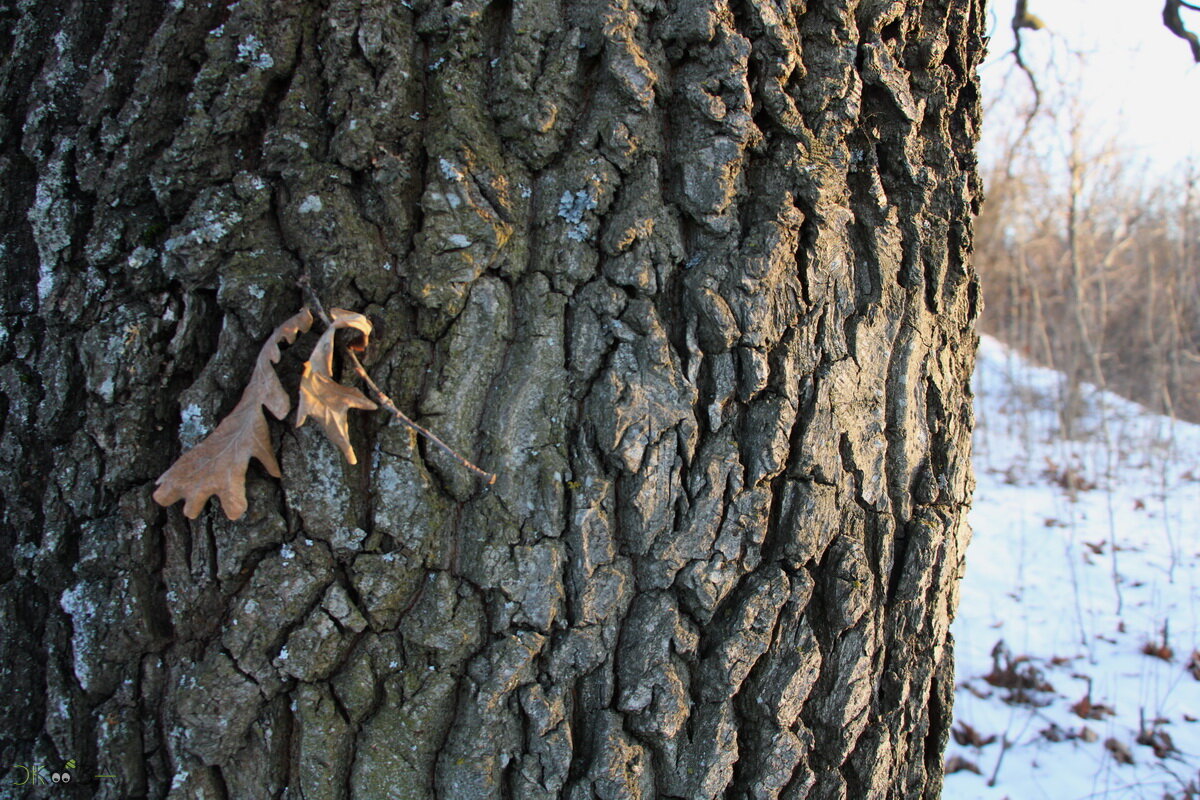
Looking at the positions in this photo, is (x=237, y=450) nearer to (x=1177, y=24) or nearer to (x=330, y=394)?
(x=330, y=394)

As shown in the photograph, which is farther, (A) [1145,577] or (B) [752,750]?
(A) [1145,577]

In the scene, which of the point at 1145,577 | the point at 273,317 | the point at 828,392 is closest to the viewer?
the point at 273,317

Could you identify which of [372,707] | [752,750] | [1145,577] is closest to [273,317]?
[372,707]

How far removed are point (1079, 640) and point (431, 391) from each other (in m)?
3.79

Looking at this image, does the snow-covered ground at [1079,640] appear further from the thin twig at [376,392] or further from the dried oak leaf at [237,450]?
the dried oak leaf at [237,450]

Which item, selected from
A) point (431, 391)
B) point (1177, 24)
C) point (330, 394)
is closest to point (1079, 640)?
point (1177, 24)

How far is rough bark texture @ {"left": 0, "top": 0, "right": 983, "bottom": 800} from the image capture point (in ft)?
3.53

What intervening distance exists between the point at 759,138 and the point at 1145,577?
456 centimetres

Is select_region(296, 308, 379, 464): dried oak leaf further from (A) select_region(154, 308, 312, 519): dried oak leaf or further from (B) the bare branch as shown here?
(B) the bare branch

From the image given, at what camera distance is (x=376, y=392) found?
1059 millimetres

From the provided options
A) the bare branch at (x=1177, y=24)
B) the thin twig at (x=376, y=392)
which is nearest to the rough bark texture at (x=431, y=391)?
the thin twig at (x=376, y=392)

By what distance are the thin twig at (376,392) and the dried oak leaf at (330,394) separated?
0.02m

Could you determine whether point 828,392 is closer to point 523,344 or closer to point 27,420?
point 523,344

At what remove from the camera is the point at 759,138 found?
1.17 m
